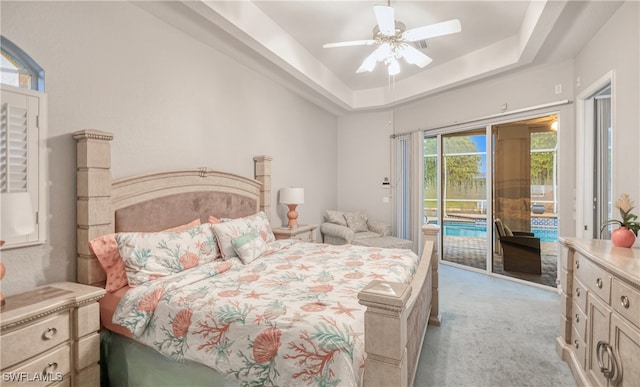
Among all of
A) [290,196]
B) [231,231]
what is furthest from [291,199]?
[231,231]

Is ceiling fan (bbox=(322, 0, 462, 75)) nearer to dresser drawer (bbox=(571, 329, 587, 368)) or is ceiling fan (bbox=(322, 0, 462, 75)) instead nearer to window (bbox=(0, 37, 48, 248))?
window (bbox=(0, 37, 48, 248))

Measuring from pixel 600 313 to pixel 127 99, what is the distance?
3.37 meters

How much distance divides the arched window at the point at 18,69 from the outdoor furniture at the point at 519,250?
16.7 ft

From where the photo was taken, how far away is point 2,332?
1.38 metres

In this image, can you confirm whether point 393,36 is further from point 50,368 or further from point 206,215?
point 50,368

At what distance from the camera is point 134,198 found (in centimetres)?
235

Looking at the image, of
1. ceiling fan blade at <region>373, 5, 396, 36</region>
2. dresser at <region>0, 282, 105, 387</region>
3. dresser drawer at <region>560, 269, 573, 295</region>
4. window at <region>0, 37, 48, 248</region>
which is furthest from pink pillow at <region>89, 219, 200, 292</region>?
dresser drawer at <region>560, 269, 573, 295</region>

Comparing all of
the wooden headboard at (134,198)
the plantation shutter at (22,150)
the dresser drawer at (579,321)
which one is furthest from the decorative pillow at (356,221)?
the plantation shutter at (22,150)

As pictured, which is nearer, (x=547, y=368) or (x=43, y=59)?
(x=43, y=59)

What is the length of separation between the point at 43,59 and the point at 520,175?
5.14 metres

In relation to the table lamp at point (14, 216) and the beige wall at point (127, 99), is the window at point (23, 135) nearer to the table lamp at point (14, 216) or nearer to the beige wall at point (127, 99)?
the beige wall at point (127, 99)

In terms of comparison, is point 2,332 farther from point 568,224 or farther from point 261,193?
point 568,224

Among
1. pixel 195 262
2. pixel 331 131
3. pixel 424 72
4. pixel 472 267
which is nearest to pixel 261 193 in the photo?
pixel 195 262

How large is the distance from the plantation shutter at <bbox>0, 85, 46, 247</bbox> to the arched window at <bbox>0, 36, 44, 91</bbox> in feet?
0.32
